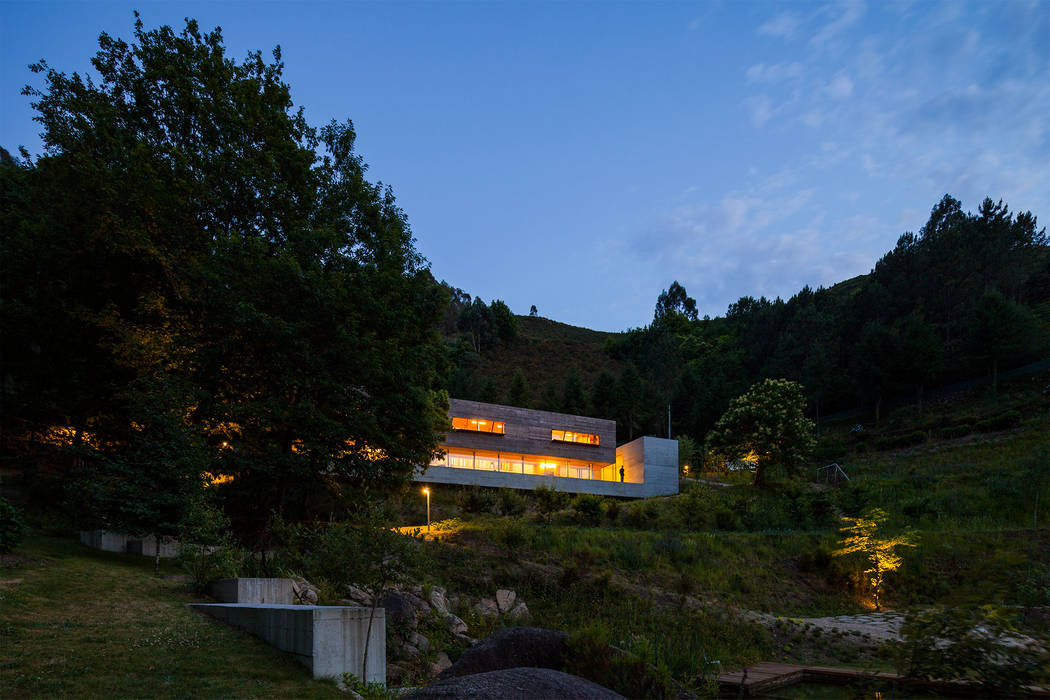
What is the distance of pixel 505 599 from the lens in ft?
51.9

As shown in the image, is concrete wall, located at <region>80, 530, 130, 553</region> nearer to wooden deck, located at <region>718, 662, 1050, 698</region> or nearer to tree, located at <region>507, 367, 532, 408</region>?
wooden deck, located at <region>718, 662, 1050, 698</region>

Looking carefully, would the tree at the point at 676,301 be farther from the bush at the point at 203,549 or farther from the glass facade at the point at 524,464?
the bush at the point at 203,549

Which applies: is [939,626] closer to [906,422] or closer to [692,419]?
[906,422]

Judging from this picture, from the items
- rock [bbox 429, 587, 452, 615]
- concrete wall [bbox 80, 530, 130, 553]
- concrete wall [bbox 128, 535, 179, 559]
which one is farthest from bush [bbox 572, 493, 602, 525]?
concrete wall [bbox 80, 530, 130, 553]

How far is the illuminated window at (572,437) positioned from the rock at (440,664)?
102 feet

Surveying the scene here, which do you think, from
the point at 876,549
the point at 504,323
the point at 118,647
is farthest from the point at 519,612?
the point at 504,323

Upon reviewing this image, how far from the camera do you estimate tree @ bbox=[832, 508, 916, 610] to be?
1970 cm

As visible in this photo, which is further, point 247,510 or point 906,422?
point 906,422

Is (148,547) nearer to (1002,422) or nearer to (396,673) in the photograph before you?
(396,673)

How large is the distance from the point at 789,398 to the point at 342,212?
3061cm

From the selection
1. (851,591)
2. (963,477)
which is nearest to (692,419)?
(963,477)

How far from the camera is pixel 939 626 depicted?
449 cm

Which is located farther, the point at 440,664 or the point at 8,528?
the point at 440,664

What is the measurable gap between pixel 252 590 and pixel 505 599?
7958 mm
